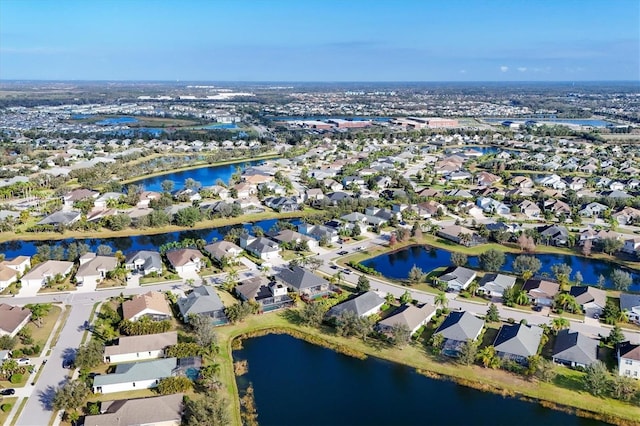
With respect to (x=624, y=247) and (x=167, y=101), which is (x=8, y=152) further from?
(x=167, y=101)

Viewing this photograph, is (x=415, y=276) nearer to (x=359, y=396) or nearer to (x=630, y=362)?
(x=359, y=396)

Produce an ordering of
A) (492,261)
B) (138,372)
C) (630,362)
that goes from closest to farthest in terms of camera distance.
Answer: (138,372)
(630,362)
(492,261)

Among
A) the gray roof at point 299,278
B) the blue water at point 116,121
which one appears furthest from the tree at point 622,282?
the blue water at point 116,121

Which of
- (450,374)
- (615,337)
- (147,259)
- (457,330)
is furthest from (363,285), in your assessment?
(147,259)

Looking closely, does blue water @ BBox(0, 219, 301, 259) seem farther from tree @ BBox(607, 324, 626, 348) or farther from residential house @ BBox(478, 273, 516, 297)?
tree @ BBox(607, 324, 626, 348)

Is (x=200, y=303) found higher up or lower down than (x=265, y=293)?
higher up

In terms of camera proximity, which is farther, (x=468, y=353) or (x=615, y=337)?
(x=615, y=337)

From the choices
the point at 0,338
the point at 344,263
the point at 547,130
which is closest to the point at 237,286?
the point at 344,263
